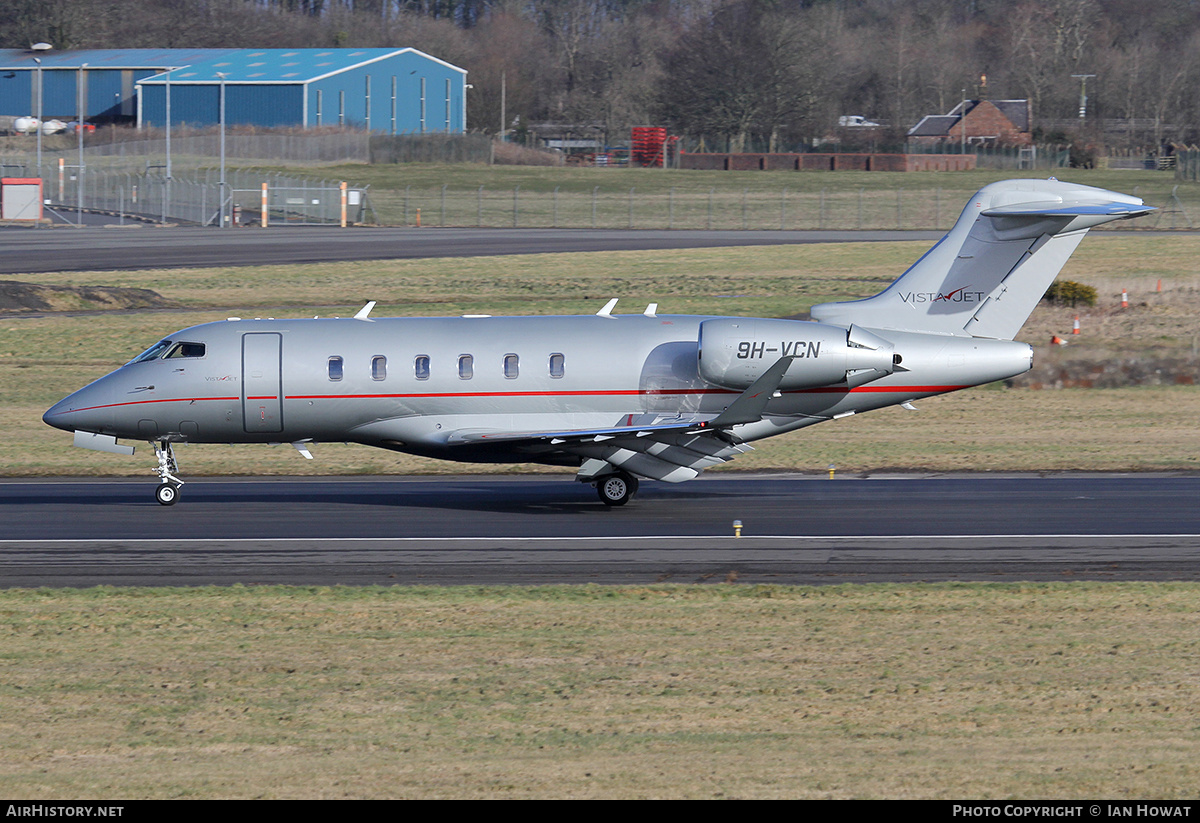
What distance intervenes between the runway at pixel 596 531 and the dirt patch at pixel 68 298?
76.6 ft

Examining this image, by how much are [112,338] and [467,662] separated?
110ft

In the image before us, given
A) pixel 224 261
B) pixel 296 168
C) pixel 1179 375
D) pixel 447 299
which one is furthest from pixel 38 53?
pixel 1179 375

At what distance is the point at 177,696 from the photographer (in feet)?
44.3

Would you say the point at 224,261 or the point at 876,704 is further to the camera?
the point at 224,261

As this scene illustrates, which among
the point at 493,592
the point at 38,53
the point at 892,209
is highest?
the point at 38,53

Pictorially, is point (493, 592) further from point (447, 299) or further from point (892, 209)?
point (892, 209)

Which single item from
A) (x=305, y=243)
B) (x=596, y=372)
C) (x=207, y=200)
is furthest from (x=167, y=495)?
(x=207, y=200)

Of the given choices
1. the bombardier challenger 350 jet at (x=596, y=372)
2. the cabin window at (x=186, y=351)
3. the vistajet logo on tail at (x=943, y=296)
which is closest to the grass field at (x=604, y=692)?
the bombardier challenger 350 jet at (x=596, y=372)

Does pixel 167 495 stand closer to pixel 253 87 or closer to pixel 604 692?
pixel 604 692

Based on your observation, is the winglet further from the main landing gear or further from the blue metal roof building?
the blue metal roof building

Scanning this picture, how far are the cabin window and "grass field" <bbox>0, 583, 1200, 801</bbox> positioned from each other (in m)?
6.98

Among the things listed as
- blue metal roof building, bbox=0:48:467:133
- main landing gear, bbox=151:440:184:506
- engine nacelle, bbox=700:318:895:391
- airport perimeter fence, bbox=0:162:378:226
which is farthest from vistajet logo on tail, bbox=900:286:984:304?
blue metal roof building, bbox=0:48:467:133

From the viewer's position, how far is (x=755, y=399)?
22703mm

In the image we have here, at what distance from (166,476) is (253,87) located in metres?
101
